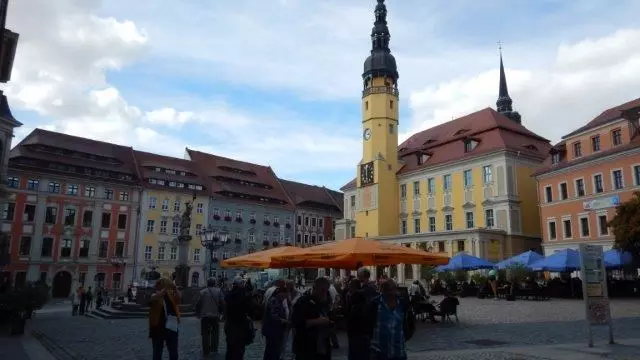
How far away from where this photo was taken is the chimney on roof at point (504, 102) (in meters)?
79.9

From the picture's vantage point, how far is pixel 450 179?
53812 mm

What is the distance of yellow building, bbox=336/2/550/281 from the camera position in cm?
4812

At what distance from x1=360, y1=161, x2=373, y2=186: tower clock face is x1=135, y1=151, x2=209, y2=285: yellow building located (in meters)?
18.8

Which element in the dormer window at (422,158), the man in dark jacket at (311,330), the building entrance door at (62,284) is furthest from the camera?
the dormer window at (422,158)


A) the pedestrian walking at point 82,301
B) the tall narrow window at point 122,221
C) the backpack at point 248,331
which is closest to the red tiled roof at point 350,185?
the tall narrow window at point 122,221

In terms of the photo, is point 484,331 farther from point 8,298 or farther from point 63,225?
point 63,225

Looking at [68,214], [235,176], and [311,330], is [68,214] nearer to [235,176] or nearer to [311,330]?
[235,176]

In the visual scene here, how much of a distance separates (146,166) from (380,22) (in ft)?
107

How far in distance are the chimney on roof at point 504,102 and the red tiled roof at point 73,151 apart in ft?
179

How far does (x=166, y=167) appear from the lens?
61188 mm

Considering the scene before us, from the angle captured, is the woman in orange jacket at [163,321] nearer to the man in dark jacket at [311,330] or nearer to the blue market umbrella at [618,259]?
the man in dark jacket at [311,330]

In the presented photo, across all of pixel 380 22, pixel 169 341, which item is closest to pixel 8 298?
pixel 169 341

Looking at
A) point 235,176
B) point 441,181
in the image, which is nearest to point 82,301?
point 441,181

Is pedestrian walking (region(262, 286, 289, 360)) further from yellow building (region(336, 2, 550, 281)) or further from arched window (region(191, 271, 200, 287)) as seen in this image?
arched window (region(191, 271, 200, 287))
